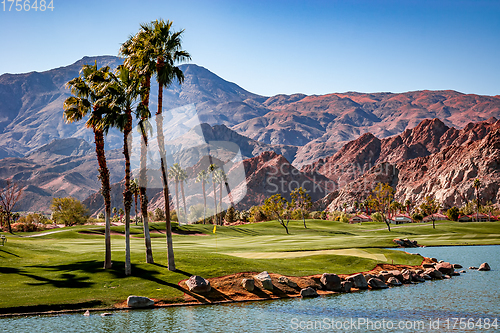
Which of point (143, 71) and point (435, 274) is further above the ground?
point (143, 71)

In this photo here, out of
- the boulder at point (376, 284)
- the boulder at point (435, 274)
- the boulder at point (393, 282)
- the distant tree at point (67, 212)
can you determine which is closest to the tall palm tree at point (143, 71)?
the boulder at point (376, 284)

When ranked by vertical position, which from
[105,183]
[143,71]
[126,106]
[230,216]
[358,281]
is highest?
[143,71]

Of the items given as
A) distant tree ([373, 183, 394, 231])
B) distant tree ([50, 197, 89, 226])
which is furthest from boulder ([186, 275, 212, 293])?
distant tree ([50, 197, 89, 226])

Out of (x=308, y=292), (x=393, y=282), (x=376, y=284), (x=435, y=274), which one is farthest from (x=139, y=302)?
(x=435, y=274)

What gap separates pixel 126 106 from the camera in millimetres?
26969

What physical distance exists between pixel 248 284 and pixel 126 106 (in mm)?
13897

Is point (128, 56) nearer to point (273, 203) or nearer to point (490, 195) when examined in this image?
point (273, 203)

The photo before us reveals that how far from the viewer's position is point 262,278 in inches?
1042

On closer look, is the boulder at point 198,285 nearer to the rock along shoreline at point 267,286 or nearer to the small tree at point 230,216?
the rock along shoreline at point 267,286

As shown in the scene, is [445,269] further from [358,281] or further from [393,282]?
[358,281]

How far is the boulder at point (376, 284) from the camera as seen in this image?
2872 centimetres

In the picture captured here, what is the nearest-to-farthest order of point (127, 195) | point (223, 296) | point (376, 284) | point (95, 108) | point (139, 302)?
point (139, 302)
point (223, 296)
point (127, 195)
point (95, 108)
point (376, 284)

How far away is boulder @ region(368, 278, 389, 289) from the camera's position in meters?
28.7

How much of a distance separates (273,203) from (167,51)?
54712mm
